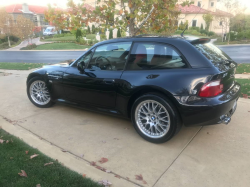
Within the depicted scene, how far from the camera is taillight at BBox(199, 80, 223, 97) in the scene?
295 cm

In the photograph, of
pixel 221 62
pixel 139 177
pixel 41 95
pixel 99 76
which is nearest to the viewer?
pixel 139 177

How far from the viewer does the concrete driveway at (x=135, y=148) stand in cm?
268

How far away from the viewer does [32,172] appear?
8.96ft

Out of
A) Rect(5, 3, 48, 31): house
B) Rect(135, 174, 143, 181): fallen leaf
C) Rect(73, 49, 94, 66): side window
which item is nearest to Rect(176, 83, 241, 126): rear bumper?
Rect(135, 174, 143, 181): fallen leaf

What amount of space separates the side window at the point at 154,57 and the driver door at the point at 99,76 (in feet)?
0.60

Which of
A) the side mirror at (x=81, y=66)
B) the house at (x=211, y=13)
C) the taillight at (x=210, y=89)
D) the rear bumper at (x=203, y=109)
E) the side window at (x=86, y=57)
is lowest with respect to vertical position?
the rear bumper at (x=203, y=109)

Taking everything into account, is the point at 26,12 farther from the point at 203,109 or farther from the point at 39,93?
the point at 203,109

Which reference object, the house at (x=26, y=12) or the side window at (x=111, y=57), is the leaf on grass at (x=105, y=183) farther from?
the house at (x=26, y=12)

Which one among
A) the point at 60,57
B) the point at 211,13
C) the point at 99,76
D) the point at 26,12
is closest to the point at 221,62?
the point at 99,76

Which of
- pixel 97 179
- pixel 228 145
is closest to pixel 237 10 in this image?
pixel 228 145

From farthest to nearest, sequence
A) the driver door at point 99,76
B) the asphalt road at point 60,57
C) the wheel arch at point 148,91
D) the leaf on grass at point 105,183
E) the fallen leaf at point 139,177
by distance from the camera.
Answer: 1. the asphalt road at point 60,57
2. the driver door at point 99,76
3. the wheel arch at point 148,91
4. the fallen leaf at point 139,177
5. the leaf on grass at point 105,183

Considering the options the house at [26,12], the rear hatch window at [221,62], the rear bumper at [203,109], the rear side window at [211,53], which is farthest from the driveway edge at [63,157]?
the house at [26,12]

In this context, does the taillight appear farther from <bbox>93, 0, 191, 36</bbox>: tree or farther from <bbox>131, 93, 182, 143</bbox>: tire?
<bbox>93, 0, 191, 36</bbox>: tree

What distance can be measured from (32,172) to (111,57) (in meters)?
2.23
